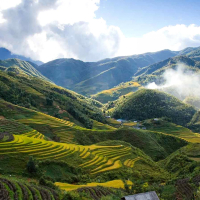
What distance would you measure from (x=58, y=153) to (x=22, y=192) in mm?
24185

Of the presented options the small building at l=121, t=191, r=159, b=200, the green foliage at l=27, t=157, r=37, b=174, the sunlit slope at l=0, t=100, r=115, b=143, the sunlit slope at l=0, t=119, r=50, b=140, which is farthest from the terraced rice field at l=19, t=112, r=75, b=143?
the small building at l=121, t=191, r=159, b=200

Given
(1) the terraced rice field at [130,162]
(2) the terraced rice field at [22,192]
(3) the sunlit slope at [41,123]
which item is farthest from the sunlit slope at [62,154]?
(3) the sunlit slope at [41,123]

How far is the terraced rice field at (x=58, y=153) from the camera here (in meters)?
42.9

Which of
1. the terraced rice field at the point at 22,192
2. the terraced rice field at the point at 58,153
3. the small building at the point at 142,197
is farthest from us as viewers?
the terraced rice field at the point at 58,153

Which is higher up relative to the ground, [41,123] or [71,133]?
[41,123]

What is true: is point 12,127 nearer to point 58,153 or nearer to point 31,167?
point 58,153

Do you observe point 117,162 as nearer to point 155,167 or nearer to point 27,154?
point 155,167

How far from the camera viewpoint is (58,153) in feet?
158

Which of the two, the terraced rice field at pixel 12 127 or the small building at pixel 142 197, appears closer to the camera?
the small building at pixel 142 197

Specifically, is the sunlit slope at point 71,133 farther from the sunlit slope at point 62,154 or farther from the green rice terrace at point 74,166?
the sunlit slope at point 62,154

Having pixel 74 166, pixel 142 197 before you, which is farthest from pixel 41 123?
pixel 142 197

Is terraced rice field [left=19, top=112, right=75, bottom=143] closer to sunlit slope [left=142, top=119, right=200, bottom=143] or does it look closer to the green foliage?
the green foliage

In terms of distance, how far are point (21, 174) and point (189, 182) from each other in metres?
36.4

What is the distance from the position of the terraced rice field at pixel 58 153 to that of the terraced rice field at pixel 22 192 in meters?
16.5
